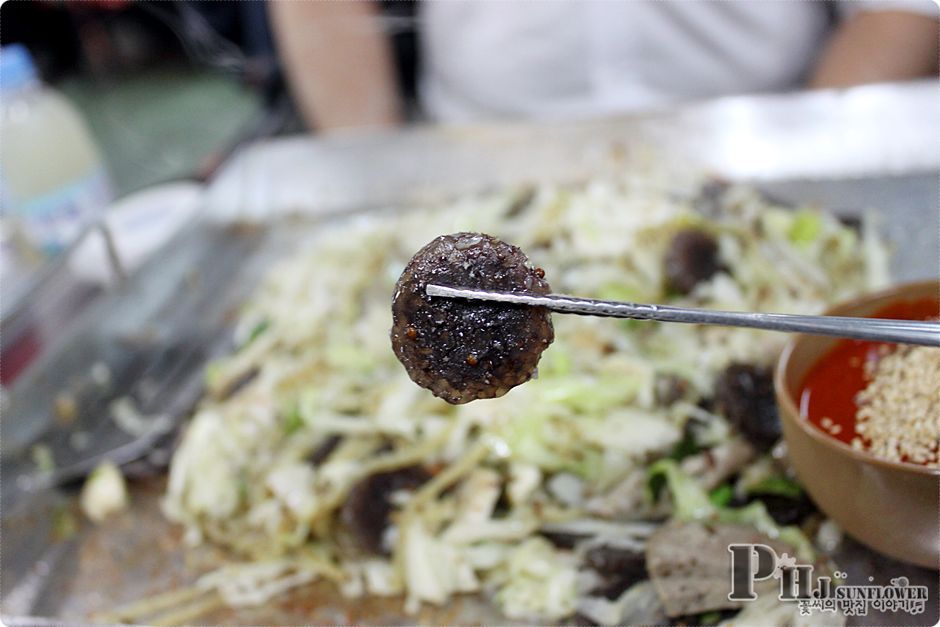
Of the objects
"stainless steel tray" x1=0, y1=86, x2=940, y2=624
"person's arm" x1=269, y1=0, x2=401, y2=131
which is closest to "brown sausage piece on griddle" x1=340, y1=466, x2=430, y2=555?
"stainless steel tray" x1=0, y1=86, x2=940, y2=624

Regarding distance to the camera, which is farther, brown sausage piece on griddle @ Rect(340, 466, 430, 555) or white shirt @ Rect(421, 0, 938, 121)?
white shirt @ Rect(421, 0, 938, 121)

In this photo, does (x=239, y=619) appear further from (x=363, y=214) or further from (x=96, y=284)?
(x=363, y=214)

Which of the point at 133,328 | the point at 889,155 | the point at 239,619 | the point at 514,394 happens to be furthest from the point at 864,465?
the point at 133,328

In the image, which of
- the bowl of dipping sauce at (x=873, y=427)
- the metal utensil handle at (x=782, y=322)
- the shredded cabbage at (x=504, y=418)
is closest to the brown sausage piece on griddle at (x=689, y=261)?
the shredded cabbage at (x=504, y=418)

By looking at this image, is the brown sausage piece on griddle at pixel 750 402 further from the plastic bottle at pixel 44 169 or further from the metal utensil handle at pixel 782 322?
the plastic bottle at pixel 44 169

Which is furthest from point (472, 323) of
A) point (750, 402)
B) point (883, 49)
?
point (883, 49)

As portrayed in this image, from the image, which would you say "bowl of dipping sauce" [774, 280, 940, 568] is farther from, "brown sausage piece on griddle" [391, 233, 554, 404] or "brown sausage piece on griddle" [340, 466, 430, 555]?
"brown sausage piece on griddle" [340, 466, 430, 555]
